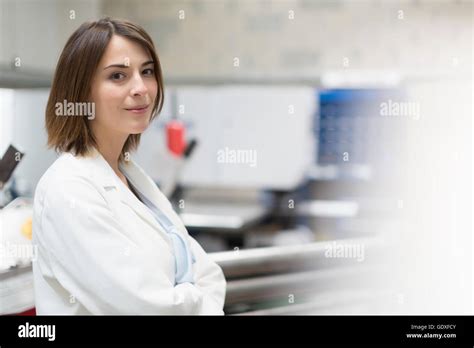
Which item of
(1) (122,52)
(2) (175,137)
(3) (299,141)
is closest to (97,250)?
(1) (122,52)

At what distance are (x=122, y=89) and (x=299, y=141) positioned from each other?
1678mm

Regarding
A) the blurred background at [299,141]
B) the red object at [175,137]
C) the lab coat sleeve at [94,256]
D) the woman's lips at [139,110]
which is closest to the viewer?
the lab coat sleeve at [94,256]

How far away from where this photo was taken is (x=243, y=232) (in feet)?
8.70

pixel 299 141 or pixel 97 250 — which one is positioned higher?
pixel 299 141

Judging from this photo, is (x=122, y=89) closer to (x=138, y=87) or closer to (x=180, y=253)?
(x=138, y=87)

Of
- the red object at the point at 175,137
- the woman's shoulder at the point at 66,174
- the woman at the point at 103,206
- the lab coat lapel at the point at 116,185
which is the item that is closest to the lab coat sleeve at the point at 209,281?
the woman at the point at 103,206

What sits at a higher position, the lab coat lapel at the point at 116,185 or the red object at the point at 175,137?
the red object at the point at 175,137

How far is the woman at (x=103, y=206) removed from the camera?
0.85 m

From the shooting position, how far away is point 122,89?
0.93m

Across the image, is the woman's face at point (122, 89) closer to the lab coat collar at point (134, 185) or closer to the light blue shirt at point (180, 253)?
the lab coat collar at point (134, 185)

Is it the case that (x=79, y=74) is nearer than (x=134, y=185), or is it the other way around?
(x=79, y=74)

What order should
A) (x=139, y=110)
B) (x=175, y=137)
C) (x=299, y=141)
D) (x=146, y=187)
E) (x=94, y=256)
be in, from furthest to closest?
(x=299, y=141)
(x=175, y=137)
(x=146, y=187)
(x=139, y=110)
(x=94, y=256)

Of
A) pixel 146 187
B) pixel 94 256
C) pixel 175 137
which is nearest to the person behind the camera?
pixel 94 256
